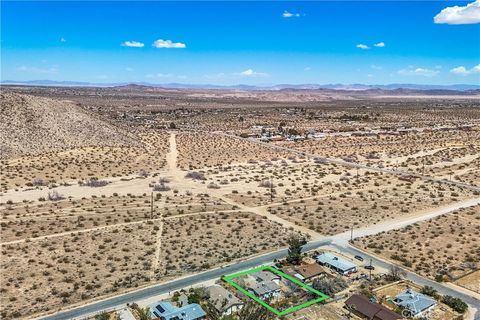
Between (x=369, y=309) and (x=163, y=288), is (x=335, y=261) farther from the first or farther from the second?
(x=163, y=288)

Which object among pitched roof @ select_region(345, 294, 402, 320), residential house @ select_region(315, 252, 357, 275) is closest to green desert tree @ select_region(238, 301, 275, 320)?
pitched roof @ select_region(345, 294, 402, 320)

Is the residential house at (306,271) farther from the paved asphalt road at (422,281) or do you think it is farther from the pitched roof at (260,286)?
the paved asphalt road at (422,281)

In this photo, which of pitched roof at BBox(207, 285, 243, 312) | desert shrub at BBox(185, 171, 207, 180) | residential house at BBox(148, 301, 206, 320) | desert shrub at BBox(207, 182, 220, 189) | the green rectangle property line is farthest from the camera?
desert shrub at BBox(185, 171, 207, 180)

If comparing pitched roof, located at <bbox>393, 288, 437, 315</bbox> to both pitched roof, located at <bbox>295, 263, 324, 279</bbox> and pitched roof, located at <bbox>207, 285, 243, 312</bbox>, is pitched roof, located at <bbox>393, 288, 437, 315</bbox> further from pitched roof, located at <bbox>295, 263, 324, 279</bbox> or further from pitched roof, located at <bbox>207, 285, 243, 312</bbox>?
pitched roof, located at <bbox>207, 285, 243, 312</bbox>

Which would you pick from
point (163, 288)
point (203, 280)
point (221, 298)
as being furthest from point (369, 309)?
point (163, 288)

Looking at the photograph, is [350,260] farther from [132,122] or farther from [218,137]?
[132,122]

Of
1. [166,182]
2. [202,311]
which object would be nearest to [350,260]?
[202,311]
